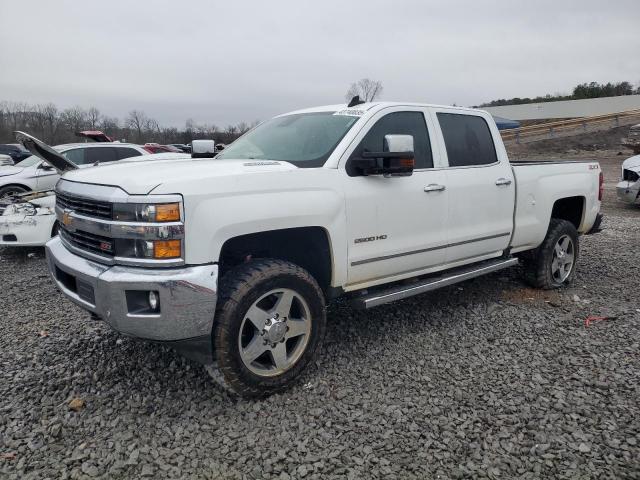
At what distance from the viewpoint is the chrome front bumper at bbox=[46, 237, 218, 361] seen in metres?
2.59

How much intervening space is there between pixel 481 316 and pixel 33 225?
5.99m

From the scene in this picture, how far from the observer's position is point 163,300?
2592 mm

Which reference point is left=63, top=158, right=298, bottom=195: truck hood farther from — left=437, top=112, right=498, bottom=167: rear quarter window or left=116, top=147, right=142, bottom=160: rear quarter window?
left=116, top=147, right=142, bottom=160: rear quarter window

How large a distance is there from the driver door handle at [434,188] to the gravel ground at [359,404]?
4.06ft

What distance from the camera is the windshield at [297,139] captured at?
3.51m

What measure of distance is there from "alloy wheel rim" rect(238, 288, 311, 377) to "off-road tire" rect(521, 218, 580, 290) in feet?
10.2

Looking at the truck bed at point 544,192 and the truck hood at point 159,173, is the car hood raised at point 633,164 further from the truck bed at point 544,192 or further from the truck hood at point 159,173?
the truck hood at point 159,173

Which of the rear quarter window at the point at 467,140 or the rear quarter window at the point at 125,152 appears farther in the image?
the rear quarter window at the point at 125,152

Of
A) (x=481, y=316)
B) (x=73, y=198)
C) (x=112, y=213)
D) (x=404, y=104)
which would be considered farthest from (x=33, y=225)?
(x=481, y=316)

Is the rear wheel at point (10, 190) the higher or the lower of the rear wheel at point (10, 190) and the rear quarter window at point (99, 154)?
the lower

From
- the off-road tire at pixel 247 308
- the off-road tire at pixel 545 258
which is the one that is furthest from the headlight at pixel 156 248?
the off-road tire at pixel 545 258

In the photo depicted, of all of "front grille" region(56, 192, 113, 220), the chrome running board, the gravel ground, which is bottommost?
the gravel ground

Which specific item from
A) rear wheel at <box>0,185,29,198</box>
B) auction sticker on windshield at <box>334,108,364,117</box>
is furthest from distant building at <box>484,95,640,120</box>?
auction sticker on windshield at <box>334,108,364,117</box>

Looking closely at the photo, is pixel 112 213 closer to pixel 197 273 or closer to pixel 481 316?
pixel 197 273
